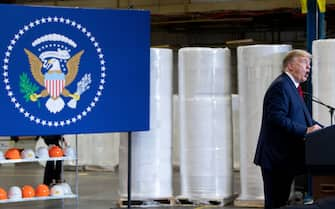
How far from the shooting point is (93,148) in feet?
40.2

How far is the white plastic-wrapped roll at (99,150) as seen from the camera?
12.1m

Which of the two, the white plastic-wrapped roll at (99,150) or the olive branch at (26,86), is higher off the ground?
the olive branch at (26,86)

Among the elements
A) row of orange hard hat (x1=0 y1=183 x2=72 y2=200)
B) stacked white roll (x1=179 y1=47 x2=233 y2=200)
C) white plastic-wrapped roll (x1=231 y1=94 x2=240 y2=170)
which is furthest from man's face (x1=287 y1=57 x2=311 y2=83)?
white plastic-wrapped roll (x1=231 y1=94 x2=240 y2=170)

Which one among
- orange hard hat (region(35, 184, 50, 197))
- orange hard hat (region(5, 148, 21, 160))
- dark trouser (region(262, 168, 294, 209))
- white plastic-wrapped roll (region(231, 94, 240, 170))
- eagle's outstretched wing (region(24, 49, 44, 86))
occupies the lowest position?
orange hard hat (region(35, 184, 50, 197))

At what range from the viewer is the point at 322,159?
4.52 meters

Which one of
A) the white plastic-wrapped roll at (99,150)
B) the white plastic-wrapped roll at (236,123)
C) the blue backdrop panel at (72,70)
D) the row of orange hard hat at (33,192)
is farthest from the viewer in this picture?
the white plastic-wrapped roll at (99,150)

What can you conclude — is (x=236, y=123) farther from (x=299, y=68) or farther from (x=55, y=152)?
(x=299, y=68)

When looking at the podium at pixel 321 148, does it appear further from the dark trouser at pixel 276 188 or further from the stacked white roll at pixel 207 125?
the stacked white roll at pixel 207 125

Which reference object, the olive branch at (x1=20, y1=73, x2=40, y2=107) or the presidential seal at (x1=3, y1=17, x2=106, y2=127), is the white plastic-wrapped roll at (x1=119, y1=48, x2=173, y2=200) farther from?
the olive branch at (x1=20, y1=73, x2=40, y2=107)

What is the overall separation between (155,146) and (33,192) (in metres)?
1.54

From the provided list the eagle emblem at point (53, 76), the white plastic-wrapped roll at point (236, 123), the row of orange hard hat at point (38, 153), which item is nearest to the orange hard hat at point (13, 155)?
the row of orange hard hat at point (38, 153)

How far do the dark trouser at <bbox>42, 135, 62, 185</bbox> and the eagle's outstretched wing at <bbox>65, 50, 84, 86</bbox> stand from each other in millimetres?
1776

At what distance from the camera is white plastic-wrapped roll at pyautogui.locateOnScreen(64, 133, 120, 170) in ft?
39.8

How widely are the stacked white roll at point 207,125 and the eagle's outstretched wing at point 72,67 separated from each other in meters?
1.59
